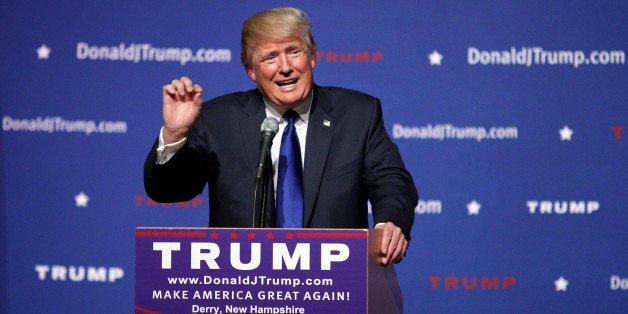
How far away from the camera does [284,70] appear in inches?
99.5

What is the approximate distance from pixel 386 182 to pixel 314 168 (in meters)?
0.23

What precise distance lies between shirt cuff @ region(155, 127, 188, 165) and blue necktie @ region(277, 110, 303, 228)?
32 cm

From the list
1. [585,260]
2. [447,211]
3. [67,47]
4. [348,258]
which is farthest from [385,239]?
[67,47]

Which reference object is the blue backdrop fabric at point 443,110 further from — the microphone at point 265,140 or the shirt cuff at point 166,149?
the microphone at point 265,140

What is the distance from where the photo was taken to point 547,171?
13.8ft

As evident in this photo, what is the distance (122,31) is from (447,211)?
191 centimetres

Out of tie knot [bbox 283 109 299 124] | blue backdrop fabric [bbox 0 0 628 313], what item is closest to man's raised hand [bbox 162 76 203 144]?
tie knot [bbox 283 109 299 124]

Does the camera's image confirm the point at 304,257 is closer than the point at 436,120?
Yes

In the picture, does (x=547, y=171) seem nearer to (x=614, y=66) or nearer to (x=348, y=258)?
(x=614, y=66)

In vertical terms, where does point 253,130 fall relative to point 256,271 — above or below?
above

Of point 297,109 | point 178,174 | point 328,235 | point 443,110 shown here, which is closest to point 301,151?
point 297,109

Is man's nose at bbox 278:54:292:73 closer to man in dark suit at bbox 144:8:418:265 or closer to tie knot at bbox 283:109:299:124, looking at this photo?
man in dark suit at bbox 144:8:418:265

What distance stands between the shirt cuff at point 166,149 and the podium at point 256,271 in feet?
A: 1.33

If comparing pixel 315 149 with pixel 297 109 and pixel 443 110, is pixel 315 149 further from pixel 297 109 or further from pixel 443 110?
pixel 443 110
